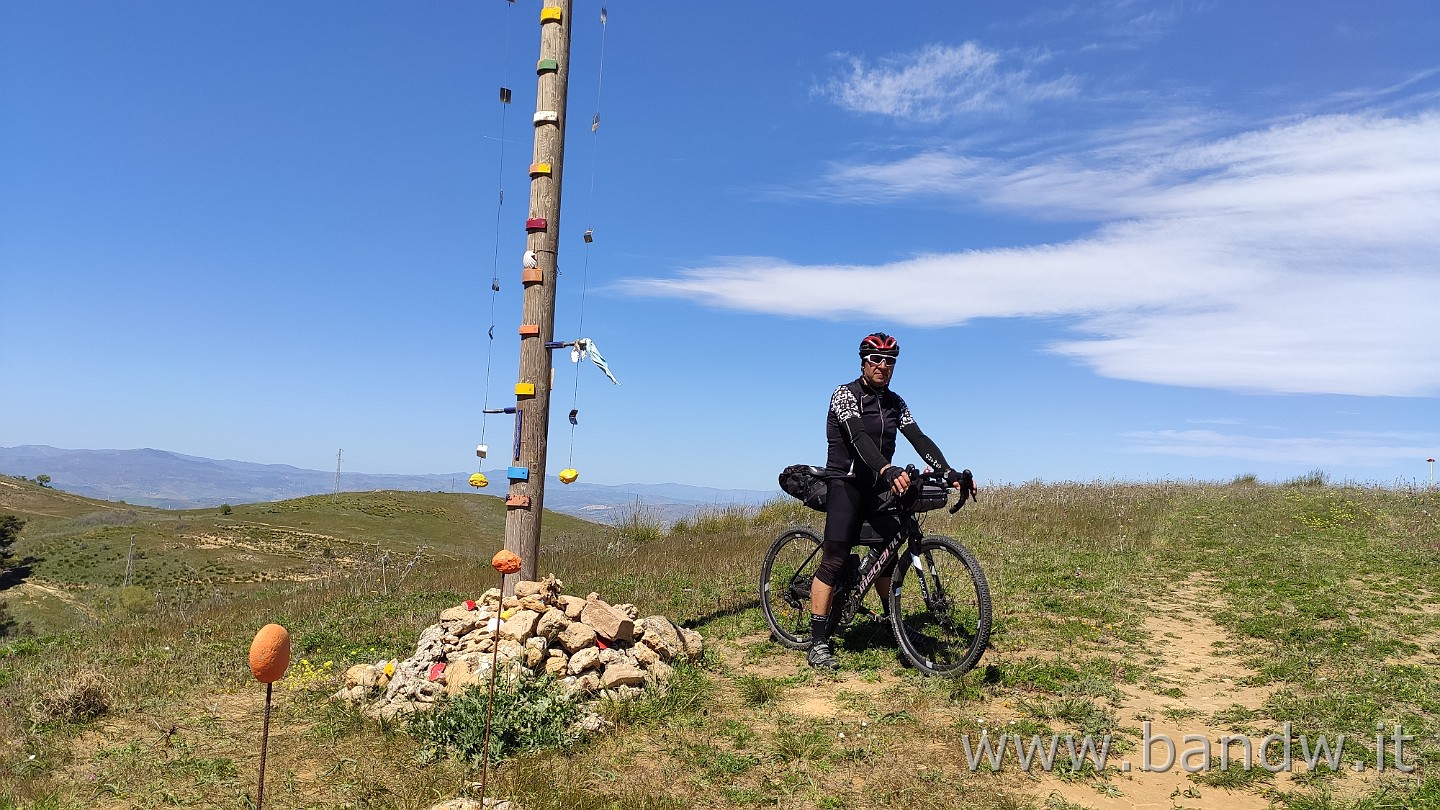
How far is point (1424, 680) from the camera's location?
232 inches

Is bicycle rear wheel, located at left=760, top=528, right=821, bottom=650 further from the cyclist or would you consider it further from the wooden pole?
the wooden pole

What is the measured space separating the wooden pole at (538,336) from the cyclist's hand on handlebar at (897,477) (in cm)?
323

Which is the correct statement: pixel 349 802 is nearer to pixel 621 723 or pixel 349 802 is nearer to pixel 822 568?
pixel 621 723

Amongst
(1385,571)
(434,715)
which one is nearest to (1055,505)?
(1385,571)

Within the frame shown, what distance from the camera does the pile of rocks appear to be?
5.80 meters

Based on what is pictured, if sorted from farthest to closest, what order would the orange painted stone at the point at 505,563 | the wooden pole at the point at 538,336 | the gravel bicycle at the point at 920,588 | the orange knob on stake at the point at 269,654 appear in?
the wooden pole at the point at 538,336
the gravel bicycle at the point at 920,588
the orange painted stone at the point at 505,563
the orange knob on stake at the point at 269,654

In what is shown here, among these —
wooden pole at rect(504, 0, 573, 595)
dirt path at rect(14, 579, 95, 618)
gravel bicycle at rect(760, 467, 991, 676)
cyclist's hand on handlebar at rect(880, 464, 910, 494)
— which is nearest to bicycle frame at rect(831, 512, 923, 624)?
gravel bicycle at rect(760, 467, 991, 676)

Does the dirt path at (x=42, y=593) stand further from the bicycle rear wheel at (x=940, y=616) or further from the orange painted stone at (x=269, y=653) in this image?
the orange painted stone at (x=269, y=653)

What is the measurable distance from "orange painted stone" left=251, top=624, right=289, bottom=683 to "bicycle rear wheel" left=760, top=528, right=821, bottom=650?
16.2ft

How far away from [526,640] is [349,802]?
70.9 inches

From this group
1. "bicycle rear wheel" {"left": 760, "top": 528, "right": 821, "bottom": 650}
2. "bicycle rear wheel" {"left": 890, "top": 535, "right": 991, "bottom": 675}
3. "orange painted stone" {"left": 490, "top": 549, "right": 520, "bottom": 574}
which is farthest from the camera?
"bicycle rear wheel" {"left": 760, "top": 528, "right": 821, "bottom": 650}

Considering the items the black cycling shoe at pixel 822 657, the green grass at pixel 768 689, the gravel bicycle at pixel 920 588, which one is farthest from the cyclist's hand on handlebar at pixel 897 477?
the black cycling shoe at pixel 822 657

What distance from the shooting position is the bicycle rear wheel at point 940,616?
5.73 m

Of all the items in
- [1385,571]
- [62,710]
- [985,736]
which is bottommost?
[62,710]
